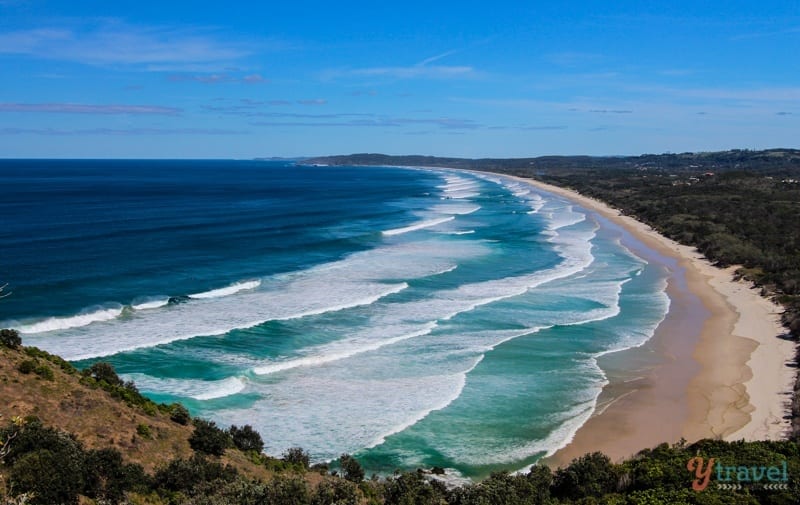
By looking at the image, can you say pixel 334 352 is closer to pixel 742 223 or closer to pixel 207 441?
pixel 207 441

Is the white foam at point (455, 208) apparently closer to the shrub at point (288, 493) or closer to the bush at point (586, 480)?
the bush at point (586, 480)

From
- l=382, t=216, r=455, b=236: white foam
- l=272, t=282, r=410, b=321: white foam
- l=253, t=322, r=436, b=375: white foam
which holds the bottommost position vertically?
l=253, t=322, r=436, b=375: white foam

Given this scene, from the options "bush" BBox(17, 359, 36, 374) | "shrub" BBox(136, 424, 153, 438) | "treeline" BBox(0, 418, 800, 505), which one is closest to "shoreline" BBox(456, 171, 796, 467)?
"treeline" BBox(0, 418, 800, 505)

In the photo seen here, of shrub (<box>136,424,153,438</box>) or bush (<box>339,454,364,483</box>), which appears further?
bush (<box>339,454,364,483</box>)

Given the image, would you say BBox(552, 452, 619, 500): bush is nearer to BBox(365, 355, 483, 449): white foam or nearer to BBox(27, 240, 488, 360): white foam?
BBox(365, 355, 483, 449): white foam

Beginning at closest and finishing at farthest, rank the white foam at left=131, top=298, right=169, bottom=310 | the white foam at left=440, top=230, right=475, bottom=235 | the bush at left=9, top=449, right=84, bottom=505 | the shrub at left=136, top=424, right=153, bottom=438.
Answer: the bush at left=9, top=449, right=84, bottom=505 → the shrub at left=136, top=424, right=153, bottom=438 → the white foam at left=131, top=298, right=169, bottom=310 → the white foam at left=440, top=230, right=475, bottom=235

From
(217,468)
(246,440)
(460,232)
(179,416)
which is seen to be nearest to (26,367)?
(179,416)

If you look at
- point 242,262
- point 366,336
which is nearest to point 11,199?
point 242,262
